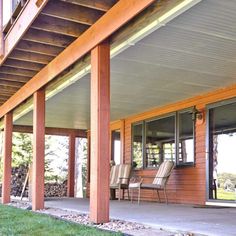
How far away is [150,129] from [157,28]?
5386 millimetres

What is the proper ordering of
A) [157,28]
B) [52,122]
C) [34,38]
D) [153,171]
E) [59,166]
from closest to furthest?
[157,28] < [34,38] < [153,171] < [52,122] < [59,166]

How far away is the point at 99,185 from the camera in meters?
4.45

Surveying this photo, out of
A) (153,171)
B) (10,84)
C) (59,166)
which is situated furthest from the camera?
(59,166)

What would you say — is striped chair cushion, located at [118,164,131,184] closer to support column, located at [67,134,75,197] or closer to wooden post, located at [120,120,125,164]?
wooden post, located at [120,120,125,164]

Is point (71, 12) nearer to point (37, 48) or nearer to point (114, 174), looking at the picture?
point (37, 48)

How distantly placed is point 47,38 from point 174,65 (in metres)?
1.75

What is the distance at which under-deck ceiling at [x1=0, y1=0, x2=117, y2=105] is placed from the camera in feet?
14.3

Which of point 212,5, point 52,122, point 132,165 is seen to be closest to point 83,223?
point 212,5

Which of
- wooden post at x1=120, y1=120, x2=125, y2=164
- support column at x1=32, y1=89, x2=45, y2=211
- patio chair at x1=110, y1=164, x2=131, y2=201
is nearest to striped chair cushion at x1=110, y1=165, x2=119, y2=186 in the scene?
patio chair at x1=110, y1=164, x2=131, y2=201

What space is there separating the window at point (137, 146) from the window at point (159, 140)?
0.26 m

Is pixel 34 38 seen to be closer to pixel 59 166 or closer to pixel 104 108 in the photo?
pixel 104 108

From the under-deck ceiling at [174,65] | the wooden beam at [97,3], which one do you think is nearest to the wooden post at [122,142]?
the under-deck ceiling at [174,65]

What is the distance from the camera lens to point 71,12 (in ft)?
14.6

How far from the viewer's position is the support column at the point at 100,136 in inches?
175
